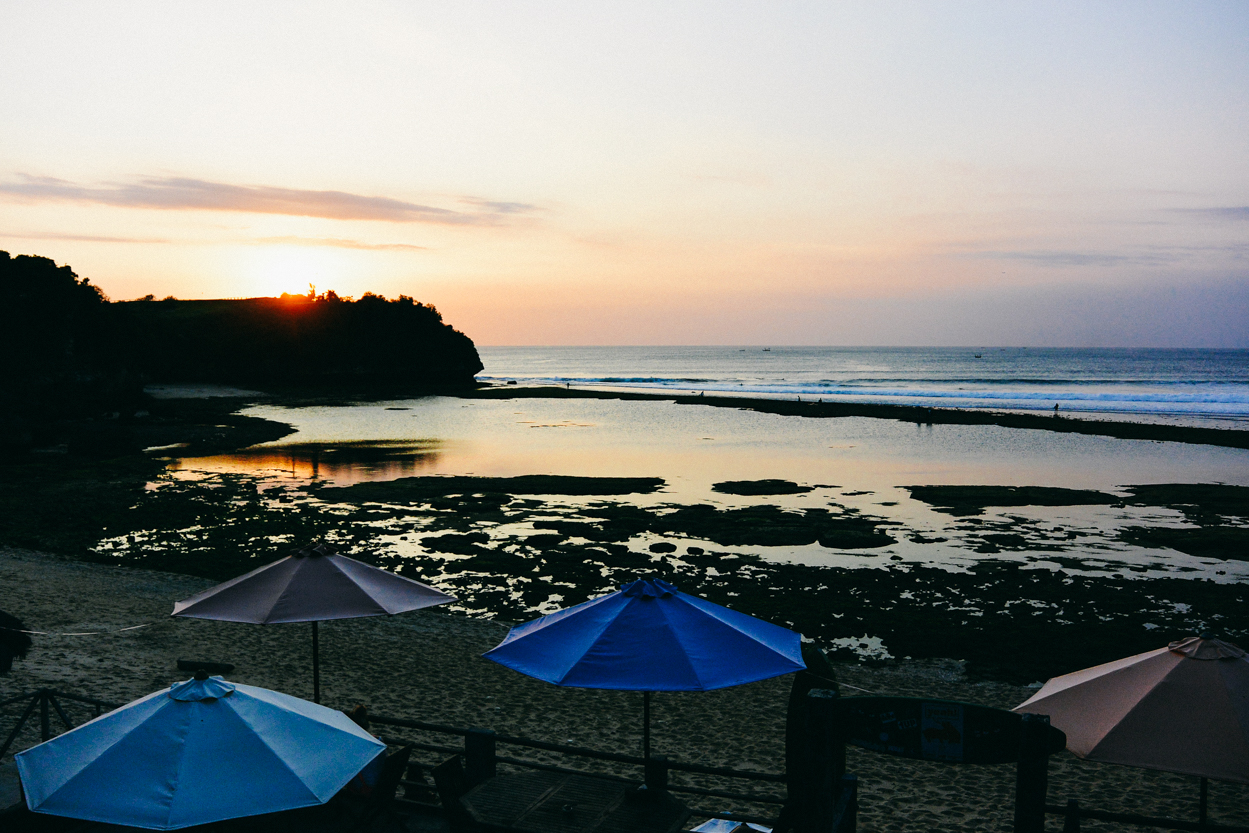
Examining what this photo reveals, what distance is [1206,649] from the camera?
6.36 metres

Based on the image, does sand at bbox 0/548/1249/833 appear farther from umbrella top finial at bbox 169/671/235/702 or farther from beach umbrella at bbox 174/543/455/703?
umbrella top finial at bbox 169/671/235/702

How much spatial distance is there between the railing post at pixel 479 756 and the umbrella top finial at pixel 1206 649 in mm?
5956

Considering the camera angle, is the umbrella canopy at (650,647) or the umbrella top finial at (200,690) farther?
the umbrella canopy at (650,647)

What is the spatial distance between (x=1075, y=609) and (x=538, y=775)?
→ 15675 millimetres

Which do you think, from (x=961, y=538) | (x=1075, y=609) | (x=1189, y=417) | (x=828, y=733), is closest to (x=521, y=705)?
(x=828, y=733)

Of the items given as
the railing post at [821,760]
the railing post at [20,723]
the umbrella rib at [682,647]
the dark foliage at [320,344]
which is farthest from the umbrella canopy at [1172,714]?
the dark foliage at [320,344]

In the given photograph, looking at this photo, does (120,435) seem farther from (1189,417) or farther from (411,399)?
(1189,417)

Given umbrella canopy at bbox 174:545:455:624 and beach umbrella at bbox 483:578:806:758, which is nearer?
beach umbrella at bbox 483:578:806:758

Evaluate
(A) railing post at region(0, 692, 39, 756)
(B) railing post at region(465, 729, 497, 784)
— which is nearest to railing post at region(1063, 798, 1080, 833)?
(B) railing post at region(465, 729, 497, 784)

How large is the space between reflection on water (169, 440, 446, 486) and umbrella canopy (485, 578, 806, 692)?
31672 millimetres

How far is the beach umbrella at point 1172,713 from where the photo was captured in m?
5.83

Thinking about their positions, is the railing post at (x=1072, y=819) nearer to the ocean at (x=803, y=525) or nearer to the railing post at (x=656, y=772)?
the railing post at (x=656, y=772)

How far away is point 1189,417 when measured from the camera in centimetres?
6719

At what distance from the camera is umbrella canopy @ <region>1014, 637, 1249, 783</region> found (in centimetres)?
584
